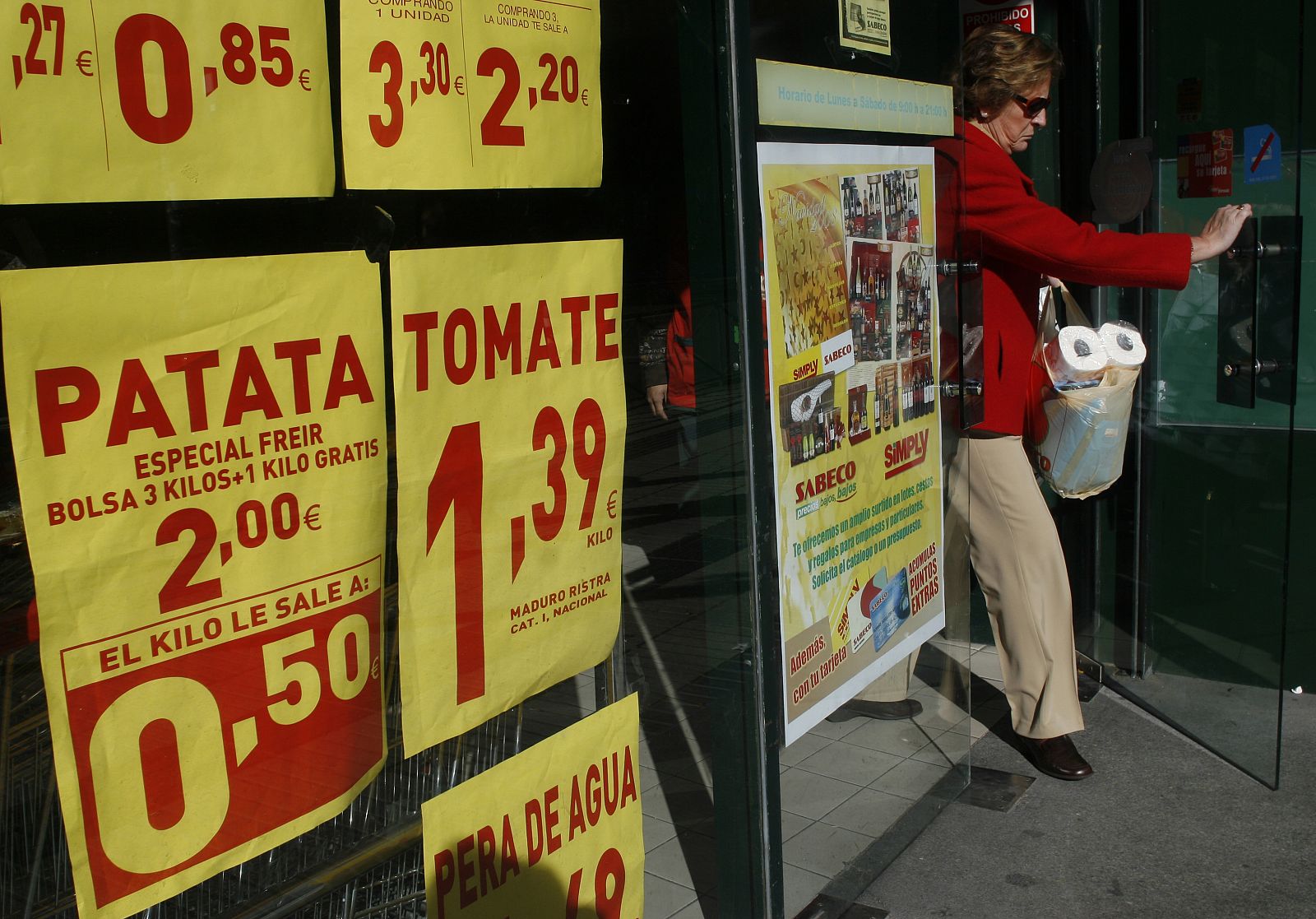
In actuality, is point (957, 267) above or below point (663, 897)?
above

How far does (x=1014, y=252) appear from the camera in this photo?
3562mm

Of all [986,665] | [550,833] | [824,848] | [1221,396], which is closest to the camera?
[550,833]

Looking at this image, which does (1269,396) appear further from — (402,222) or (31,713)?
(31,713)

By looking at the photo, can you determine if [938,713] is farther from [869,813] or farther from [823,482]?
[823,482]

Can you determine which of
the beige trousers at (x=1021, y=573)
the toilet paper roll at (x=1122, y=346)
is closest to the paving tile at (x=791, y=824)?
the beige trousers at (x=1021, y=573)

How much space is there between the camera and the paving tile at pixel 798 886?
298 centimetres

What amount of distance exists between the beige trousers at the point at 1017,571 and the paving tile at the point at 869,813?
1.83ft

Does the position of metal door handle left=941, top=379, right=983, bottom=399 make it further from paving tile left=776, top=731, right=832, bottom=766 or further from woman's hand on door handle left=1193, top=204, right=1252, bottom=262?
paving tile left=776, top=731, right=832, bottom=766

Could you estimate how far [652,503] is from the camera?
2449mm

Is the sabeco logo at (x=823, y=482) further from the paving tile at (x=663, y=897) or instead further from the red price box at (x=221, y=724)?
the red price box at (x=221, y=724)

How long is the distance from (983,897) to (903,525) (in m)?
0.95

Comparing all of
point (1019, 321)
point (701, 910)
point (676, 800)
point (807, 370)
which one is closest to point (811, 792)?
point (701, 910)

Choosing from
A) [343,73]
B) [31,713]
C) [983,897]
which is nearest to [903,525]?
[983,897]

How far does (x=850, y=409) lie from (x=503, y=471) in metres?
1.13
